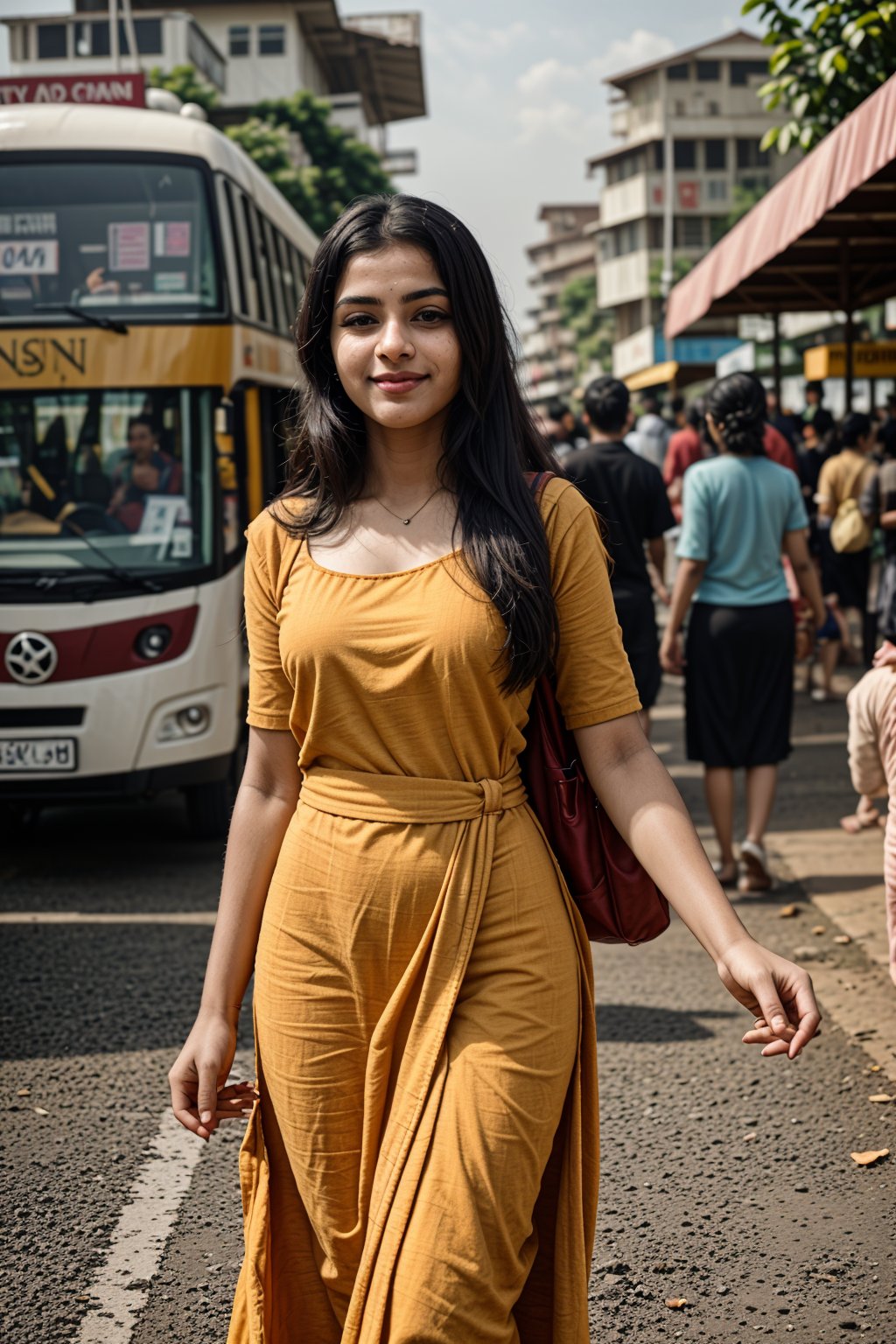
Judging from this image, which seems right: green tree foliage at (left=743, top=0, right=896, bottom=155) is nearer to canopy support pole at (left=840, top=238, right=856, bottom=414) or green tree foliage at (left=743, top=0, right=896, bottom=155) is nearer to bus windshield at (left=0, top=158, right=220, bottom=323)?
canopy support pole at (left=840, top=238, right=856, bottom=414)

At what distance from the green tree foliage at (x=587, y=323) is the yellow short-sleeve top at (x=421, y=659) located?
4117 inches

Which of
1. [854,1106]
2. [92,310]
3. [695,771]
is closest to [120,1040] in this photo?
[854,1106]

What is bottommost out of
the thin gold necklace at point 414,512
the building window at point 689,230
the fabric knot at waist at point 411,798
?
the fabric knot at waist at point 411,798

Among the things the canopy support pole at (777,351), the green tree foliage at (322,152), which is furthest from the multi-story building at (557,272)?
the canopy support pole at (777,351)

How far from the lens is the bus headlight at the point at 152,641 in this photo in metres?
8.09

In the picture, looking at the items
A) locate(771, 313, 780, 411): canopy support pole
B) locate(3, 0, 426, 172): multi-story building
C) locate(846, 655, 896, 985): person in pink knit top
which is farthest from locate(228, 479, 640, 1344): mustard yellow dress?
locate(3, 0, 426, 172): multi-story building

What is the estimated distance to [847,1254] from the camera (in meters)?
3.83

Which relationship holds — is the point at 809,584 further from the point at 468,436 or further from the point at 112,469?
the point at 468,436

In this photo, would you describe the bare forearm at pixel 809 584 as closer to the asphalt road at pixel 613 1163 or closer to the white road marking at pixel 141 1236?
the asphalt road at pixel 613 1163

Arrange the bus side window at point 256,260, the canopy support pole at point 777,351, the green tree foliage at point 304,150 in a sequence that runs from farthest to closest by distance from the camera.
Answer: the green tree foliage at point 304,150 < the canopy support pole at point 777,351 < the bus side window at point 256,260

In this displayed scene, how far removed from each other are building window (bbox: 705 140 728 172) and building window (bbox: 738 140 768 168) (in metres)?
0.78

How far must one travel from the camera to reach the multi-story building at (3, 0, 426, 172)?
2179 inches

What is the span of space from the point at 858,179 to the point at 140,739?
13.5ft

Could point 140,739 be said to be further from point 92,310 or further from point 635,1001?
point 635,1001
